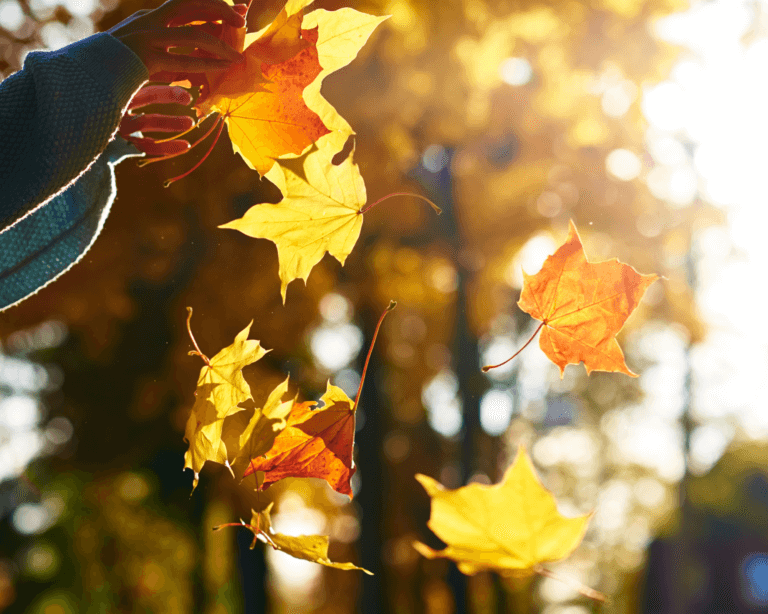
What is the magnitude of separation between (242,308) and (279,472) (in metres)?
3.42

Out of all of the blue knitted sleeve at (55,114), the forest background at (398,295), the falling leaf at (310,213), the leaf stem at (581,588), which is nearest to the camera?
the leaf stem at (581,588)

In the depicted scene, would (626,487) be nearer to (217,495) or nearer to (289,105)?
(217,495)

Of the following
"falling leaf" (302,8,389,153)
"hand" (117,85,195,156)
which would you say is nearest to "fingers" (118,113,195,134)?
"hand" (117,85,195,156)

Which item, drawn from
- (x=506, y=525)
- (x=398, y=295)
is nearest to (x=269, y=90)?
(x=506, y=525)

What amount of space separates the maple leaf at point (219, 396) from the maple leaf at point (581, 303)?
1.47 ft

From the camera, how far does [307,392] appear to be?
522cm

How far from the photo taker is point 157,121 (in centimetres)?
88

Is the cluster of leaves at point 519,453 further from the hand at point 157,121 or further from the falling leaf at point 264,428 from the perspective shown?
the hand at point 157,121

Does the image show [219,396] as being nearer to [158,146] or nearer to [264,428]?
[264,428]

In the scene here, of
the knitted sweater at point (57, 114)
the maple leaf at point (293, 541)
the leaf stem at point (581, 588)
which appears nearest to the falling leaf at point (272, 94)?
the knitted sweater at point (57, 114)

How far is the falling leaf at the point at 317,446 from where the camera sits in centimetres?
79

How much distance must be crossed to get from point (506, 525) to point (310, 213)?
2.00 feet

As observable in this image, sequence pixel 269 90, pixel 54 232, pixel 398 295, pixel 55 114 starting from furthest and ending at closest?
pixel 398 295, pixel 54 232, pixel 269 90, pixel 55 114

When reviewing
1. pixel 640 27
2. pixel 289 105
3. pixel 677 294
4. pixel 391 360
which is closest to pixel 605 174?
pixel 640 27
